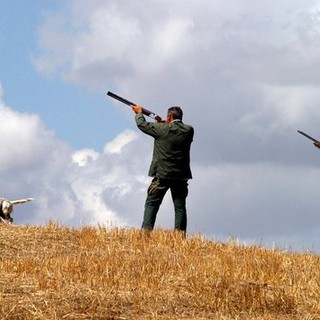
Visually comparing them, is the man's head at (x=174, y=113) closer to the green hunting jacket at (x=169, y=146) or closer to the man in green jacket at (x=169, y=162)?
the man in green jacket at (x=169, y=162)

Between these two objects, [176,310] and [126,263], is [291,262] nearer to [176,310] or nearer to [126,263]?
[126,263]

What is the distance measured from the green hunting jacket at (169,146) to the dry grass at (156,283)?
164cm

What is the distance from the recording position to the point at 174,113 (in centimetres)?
1708

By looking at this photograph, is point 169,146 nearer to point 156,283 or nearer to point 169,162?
point 169,162

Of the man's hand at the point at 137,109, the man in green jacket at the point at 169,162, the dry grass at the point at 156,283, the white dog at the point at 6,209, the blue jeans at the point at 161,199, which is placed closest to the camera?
the dry grass at the point at 156,283

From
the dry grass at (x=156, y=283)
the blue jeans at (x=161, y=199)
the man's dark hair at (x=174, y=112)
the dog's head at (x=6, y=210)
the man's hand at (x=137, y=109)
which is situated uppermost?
the man's hand at (x=137, y=109)

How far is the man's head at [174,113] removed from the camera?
17.1m

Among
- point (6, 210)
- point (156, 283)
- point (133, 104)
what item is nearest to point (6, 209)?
point (6, 210)

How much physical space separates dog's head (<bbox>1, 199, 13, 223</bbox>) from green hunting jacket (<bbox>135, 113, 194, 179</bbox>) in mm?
6845

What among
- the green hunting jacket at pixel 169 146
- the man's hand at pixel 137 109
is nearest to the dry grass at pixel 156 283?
the green hunting jacket at pixel 169 146

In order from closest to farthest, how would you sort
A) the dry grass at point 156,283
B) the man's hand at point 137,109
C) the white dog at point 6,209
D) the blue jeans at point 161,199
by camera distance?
the dry grass at point 156,283, the blue jeans at point 161,199, the man's hand at point 137,109, the white dog at point 6,209

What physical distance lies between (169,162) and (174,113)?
966 mm

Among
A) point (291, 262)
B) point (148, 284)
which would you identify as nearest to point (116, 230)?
point (291, 262)

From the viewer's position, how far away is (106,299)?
9.64 metres
